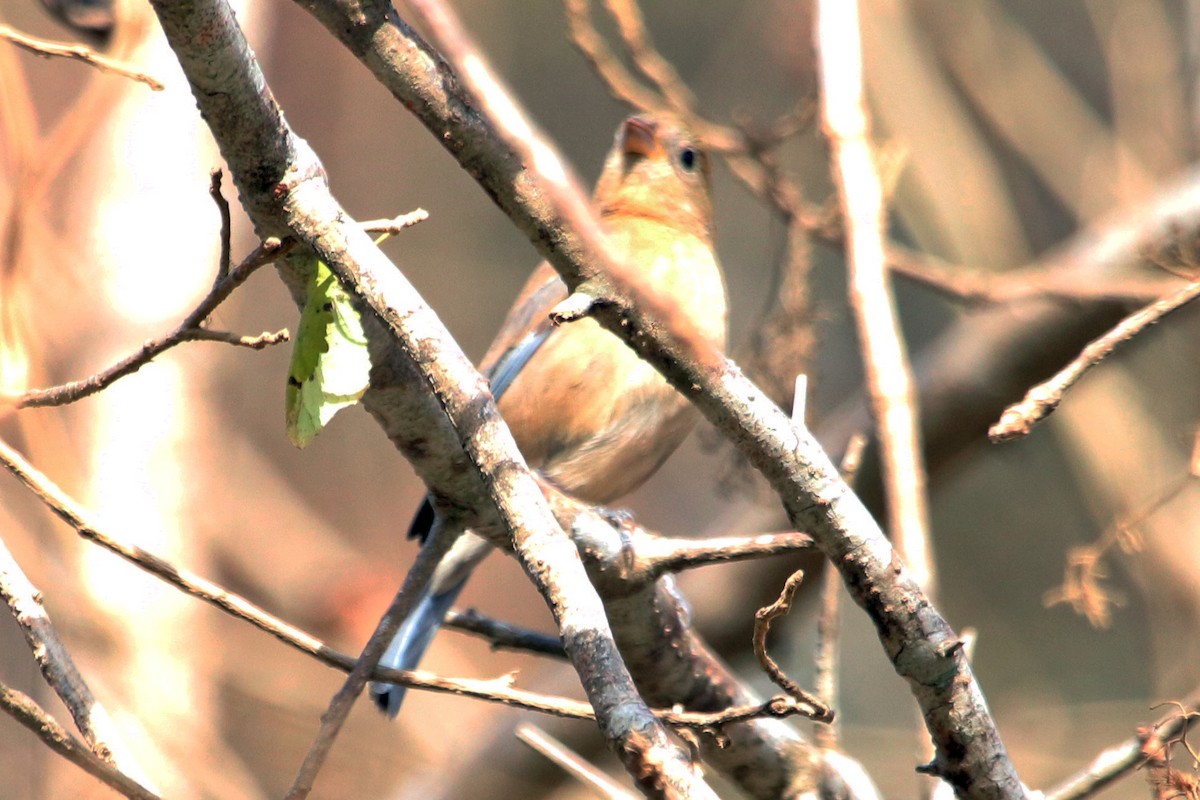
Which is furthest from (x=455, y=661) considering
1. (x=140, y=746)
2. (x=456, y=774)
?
(x=140, y=746)

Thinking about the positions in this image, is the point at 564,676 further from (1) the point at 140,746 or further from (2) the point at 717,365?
(2) the point at 717,365

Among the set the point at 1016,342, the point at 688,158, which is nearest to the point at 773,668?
the point at 1016,342

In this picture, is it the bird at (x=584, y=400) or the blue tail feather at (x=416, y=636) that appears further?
the bird at (x=584, y=400)

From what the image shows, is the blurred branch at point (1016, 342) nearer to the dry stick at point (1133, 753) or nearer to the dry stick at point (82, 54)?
the dry stick at point (1133, 753)

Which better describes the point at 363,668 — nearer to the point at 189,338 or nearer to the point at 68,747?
the point at 68,747

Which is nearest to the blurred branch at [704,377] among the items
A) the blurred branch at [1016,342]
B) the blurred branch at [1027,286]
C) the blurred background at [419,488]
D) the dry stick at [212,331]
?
the dry stick at [212,331]
